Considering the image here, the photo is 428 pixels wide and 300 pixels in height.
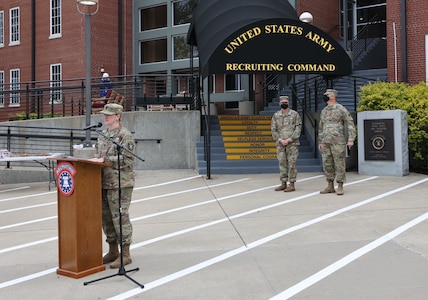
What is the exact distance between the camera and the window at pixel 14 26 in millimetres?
29359

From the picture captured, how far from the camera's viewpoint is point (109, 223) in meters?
5.24

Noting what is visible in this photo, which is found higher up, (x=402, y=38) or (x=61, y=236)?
(x=402, y=38)

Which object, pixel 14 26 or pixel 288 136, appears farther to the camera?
pixel 14 26

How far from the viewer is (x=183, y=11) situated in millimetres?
27266

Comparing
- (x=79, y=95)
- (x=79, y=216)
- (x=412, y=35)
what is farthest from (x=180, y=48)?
(x=79, y=216)

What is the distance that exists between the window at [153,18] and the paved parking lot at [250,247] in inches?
776

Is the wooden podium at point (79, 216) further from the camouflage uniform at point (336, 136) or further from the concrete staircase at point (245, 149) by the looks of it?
the concrete staircase at point (245, 149)

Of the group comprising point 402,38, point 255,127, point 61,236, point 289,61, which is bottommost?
point 61,236

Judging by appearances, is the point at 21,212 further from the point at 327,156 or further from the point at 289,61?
the point at 289,61

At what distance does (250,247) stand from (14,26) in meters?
28.1

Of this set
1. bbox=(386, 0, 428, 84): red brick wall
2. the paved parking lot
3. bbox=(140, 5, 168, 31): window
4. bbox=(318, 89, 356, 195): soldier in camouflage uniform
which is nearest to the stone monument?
the paved parking lot

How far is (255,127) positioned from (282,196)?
6.50 meters

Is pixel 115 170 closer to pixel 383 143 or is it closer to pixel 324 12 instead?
pixel 383 143

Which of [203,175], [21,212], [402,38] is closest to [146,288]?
[21,212]
